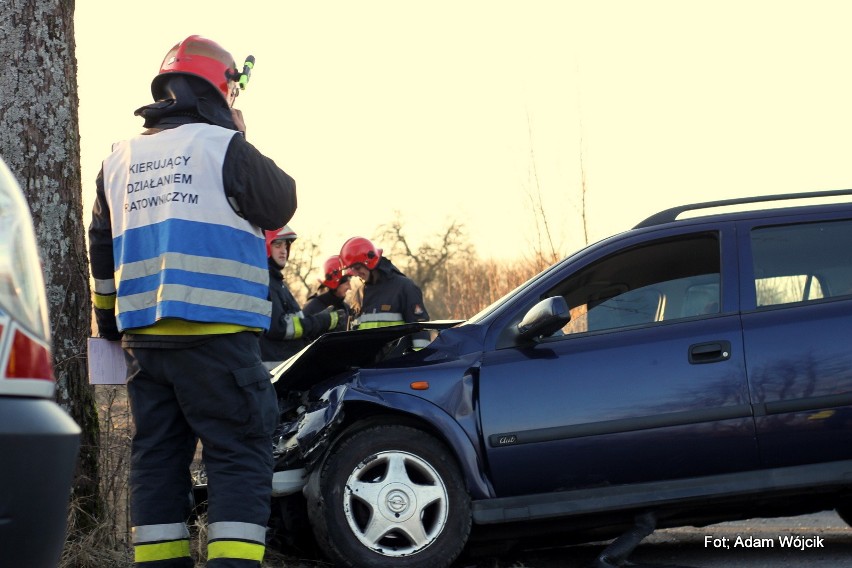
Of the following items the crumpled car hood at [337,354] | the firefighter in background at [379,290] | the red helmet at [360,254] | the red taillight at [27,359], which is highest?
the red helmet at [360,254]

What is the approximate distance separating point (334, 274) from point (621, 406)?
260 inches

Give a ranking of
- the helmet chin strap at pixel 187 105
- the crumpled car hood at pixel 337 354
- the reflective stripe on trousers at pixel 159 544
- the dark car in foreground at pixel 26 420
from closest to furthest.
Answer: the dark car in foreground at pixel 26 420, the reflective stripe on trousers at pixel 159 544, the helmet chin strap at pixel 187 105, the crumpled car hood at pixel 337 354

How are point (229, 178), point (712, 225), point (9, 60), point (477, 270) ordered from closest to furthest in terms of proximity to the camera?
1. point (229, 178)
2. point (9, 60)
3. point (712, 225)
4. point (477, 270)

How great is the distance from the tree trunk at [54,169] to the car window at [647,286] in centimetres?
225

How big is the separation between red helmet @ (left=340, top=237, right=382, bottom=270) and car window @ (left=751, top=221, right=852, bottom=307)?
223 inches

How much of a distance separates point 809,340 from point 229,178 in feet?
9.14

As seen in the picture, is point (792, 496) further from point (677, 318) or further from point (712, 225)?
point (712, 225)

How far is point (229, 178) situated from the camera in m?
4.09

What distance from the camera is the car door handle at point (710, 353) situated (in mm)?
5316

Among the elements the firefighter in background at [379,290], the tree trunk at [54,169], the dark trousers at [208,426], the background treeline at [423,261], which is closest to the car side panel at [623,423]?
the dark trousers at [208,426]

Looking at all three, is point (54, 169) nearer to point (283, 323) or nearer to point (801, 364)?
point (801, 364)

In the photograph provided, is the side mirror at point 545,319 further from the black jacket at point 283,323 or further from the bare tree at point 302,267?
the bare tree at point 302,267

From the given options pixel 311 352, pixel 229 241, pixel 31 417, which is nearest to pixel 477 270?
pixel 311 352

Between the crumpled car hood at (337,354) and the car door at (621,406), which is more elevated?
the crumpled car hood at (337,354)
